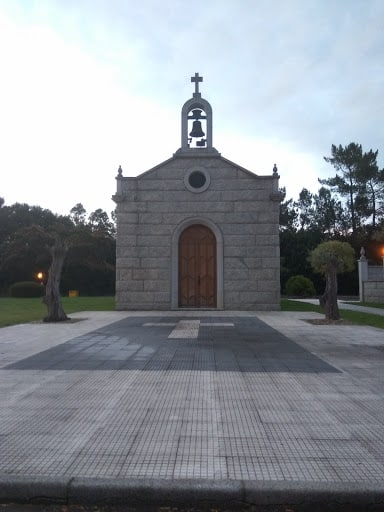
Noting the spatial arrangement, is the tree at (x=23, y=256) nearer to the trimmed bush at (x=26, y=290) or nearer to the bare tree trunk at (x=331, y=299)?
the trimmed bush at (x=26, y=290)

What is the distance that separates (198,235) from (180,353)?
40.8 feet

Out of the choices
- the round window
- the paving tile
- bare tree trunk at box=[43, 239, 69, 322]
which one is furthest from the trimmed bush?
the paving tile

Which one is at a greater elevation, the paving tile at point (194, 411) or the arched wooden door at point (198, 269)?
the arched wooden door at point (198, 269)

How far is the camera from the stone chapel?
20.6m

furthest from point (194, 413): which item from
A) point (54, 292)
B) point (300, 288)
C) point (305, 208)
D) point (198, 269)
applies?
point (305, 208)

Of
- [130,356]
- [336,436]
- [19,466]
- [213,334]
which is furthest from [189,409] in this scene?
[213,334]

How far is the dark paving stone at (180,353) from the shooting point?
766 centimetres

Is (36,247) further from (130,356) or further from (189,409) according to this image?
(189,409)

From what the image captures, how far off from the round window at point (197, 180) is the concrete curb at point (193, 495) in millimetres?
17915

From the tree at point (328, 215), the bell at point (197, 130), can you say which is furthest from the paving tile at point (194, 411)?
the tree at point (328, 215)

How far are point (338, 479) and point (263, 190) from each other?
709 inches

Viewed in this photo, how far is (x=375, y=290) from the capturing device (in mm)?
27938

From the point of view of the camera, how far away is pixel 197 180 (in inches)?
826

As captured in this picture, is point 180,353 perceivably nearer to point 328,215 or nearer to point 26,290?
point 26,290
